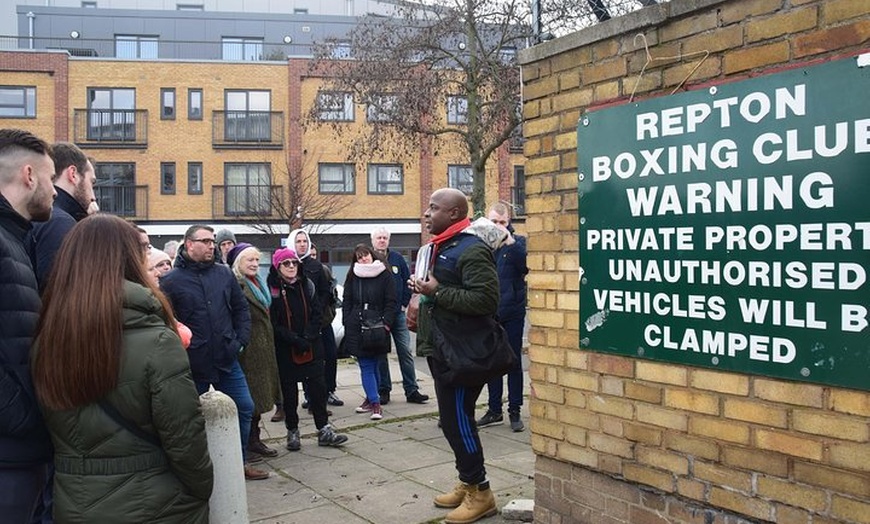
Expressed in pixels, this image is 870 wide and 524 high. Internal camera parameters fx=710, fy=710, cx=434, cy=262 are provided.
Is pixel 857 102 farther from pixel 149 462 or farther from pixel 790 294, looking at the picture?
pixel 149 462

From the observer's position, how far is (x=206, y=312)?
4930 millimetres

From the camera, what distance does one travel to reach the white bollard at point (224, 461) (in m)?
3.20

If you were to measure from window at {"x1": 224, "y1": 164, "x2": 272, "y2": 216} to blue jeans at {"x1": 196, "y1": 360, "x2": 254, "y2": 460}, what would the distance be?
81.7 ft

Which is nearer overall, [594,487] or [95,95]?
[594,487]

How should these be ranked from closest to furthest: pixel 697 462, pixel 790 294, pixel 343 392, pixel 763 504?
pixel 790 294 < pixel 763 504 < pixel 697 462 < pixel 343 392

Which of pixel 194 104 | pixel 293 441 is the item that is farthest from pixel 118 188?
pixel 293 441

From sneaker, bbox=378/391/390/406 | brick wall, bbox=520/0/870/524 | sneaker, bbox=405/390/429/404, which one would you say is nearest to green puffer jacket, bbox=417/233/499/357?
brick wall, bbox=520/0/870/524

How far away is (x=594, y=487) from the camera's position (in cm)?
330

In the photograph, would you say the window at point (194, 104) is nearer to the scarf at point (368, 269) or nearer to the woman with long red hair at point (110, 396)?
the scarf at point (368, 269)

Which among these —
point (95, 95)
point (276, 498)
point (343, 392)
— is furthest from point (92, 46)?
point (276, 498)

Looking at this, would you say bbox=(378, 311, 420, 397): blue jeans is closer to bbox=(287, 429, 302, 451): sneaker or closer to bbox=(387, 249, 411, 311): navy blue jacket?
bbox=(387, 249, 411, 311): navy blue jacket

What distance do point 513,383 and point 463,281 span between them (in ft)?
8.02

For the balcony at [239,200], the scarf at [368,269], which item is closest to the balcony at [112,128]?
the balcony at [239,200]

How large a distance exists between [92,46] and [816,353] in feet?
134
